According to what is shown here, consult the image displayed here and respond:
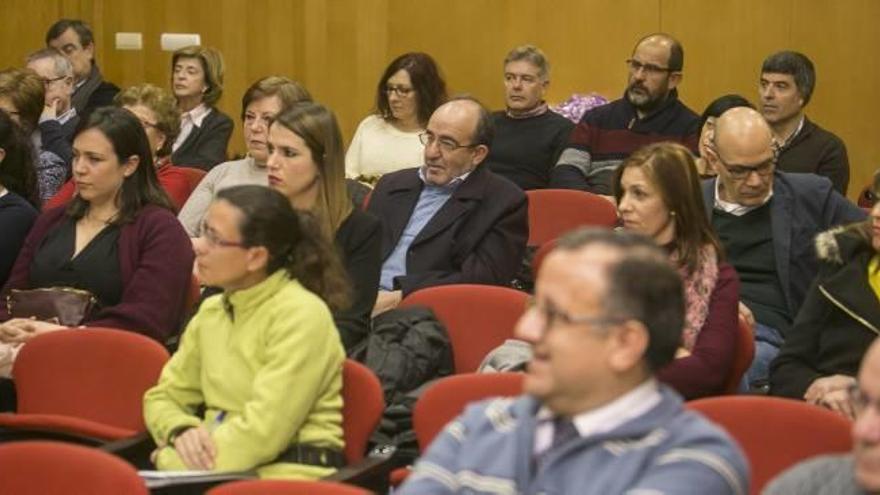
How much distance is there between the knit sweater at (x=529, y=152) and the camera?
22.8ft

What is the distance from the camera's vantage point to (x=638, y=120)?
270 inches

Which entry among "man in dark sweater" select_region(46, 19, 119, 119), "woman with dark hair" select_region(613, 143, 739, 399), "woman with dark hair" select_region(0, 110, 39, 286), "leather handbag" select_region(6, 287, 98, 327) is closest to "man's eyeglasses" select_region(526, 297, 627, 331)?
"woman with dark hair" select_region(613, 143, 739, 399)

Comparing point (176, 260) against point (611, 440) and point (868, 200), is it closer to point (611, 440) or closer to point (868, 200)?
point (611, 440)

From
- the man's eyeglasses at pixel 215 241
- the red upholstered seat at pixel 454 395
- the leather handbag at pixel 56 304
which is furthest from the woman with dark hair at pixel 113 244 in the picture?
the red upholstered seat at pixel 454 395

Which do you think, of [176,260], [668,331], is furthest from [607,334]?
[176,260]

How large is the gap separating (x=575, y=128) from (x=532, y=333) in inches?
180

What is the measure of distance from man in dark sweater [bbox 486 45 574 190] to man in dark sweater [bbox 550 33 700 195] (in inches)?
5.9

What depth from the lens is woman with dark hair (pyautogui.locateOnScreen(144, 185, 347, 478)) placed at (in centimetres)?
348

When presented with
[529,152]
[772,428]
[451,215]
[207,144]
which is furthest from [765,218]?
[207,144]

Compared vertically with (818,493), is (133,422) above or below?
below

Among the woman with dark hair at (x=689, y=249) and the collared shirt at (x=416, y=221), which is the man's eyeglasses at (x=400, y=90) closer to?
the collared shirt at (x=416, y=221)

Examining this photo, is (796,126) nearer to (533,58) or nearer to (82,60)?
(533,58)

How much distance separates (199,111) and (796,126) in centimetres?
280

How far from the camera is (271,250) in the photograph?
12.0 feet
